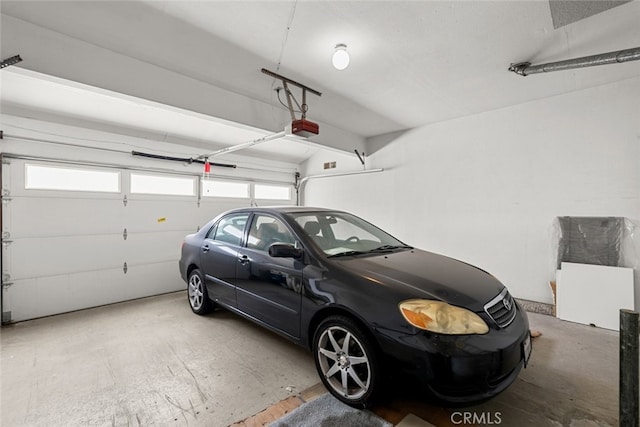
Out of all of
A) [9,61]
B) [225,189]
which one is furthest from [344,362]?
[225,189]

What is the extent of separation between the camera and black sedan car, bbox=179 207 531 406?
148 centimetres

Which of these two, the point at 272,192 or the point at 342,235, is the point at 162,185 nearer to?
the point at 272,192

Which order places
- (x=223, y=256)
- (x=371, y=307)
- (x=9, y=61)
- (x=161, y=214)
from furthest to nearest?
(x=161, y=214) → (x=223, y=256) → (x=9, y=61) → (x=371, y=307)

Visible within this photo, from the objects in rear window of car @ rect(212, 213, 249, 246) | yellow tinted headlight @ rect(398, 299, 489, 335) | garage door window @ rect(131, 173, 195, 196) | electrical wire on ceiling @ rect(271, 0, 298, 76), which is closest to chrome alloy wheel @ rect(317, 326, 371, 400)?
yellow tinted headlight @ rect(398, 299, 489, 335)

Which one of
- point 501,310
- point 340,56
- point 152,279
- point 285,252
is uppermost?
point 340,56

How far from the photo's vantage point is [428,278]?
1.84m

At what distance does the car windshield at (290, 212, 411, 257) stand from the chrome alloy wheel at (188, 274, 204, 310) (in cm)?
165

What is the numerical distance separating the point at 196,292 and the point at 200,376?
55.0 inches

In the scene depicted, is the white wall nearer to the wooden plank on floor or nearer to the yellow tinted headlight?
the yellow tinted headlight

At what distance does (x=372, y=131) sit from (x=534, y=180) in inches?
98.7

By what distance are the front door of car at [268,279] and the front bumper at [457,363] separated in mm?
864

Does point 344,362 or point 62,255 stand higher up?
point 62,255

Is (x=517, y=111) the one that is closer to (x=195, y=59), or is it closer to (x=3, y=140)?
(x=195, y=59)

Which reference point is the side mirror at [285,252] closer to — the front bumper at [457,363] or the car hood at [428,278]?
the car hood at [428,278]
